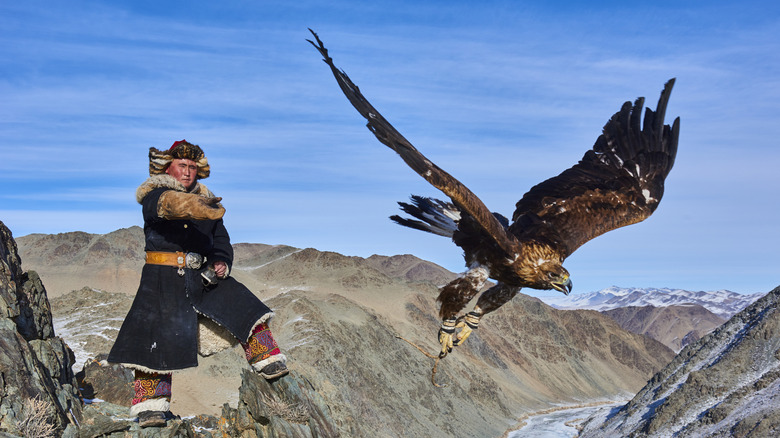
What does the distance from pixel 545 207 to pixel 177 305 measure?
463cm

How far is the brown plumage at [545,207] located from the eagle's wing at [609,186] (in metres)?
0.01

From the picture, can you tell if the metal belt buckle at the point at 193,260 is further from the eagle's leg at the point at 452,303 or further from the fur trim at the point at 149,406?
the eagle's leg at the point at 452,303

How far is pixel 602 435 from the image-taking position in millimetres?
45875

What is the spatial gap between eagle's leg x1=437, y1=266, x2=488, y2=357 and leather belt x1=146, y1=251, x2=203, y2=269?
8.07 feet

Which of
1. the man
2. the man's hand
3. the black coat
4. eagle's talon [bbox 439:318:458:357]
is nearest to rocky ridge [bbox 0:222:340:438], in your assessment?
the man

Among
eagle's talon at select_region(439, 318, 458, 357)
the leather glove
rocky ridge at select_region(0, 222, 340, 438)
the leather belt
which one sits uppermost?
the leather glove

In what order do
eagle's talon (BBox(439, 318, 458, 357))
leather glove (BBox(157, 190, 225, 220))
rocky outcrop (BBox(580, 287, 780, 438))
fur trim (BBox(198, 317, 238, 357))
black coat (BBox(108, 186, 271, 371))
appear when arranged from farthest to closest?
rocky outcrop (BBox(580, 287, 780, 438)) → fur trim (BBox(198, 317, 238, 357)) → black coat (BBox(108, 186, 271, 371)) → eagle's talon (BBox(439, 318, 458, 357)) → leather glove (BBox(157, 190, 225, 220))

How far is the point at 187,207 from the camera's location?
5.81 meters

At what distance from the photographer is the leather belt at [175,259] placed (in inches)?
257

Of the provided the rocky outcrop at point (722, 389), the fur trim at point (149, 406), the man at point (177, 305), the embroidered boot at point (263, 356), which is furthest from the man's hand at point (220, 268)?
the rocky outcrop at point (722, 389)

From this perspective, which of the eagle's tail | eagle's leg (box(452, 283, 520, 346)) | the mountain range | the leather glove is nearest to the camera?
the leather glove

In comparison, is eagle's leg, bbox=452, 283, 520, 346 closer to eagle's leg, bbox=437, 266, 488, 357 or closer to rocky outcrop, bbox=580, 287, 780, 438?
eagle's leg, bbox=437, 266, 488, 357

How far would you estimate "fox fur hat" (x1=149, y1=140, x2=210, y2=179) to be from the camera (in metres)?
6.58

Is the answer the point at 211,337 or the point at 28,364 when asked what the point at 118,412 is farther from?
the point at 211,337
